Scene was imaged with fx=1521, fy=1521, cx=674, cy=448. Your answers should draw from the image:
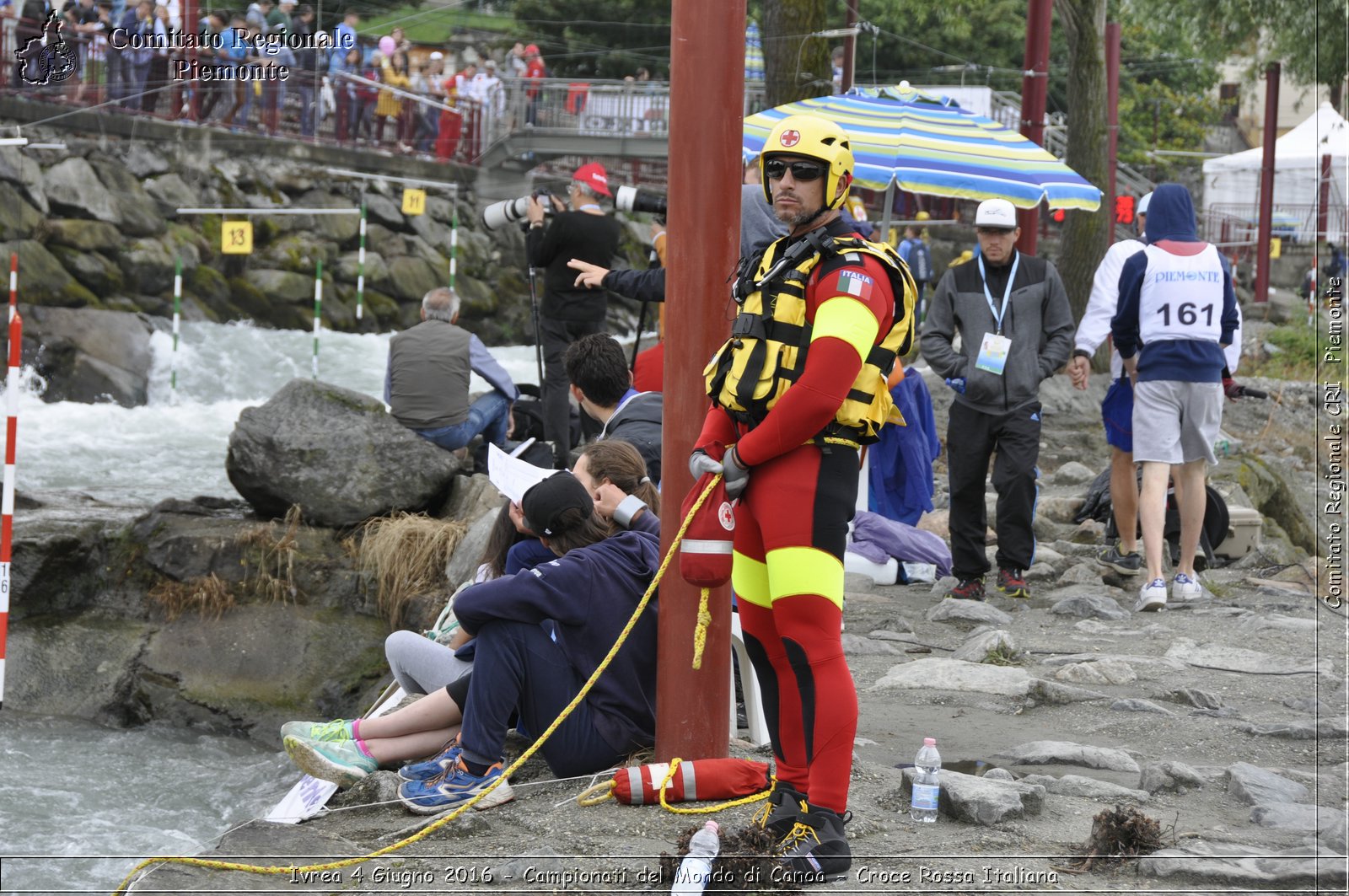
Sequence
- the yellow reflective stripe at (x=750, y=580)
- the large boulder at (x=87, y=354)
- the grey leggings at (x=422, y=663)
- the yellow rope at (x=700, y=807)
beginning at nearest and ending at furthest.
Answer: the yellow reflective stripe at (x=750, y=580) < the yellow rope at (x=700, y=807) < the grey leggings at (x=422, y=663) < the large boulder at (x=87, y=354)

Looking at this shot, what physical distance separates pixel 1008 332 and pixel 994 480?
0.78 metres

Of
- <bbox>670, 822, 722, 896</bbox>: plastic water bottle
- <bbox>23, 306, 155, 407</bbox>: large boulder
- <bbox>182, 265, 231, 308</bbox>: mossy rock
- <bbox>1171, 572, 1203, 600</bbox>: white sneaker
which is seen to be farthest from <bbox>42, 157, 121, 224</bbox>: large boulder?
<bbox>670, 822, 722, 896</bbox>: plastic water bottle

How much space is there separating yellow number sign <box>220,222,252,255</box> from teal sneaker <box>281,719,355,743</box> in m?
16.4

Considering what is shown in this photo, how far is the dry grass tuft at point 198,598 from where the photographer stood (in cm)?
877

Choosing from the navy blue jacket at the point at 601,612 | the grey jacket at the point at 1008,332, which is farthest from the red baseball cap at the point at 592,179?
the navy blue jacket at the point at 601,612

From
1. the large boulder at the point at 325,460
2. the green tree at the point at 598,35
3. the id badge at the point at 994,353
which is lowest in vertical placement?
the large boulder at the point at 325,460

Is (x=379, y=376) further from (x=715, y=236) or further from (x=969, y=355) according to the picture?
(x=715, y=236)

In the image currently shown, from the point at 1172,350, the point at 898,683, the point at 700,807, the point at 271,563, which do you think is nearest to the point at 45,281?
the point at 271,563

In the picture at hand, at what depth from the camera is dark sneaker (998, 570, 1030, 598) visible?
26.8 ft

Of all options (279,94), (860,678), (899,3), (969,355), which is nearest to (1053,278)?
(969,355)

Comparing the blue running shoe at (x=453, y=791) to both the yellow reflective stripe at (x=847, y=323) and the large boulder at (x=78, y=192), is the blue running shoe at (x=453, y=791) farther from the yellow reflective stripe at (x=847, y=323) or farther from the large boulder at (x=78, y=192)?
the large boulder at (x=78, y=192)

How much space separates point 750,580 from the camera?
4.19 m

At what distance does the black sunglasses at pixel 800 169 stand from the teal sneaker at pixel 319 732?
236 cm

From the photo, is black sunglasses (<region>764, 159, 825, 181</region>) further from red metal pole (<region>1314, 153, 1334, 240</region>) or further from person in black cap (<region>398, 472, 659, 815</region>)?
red metal pole (<region>1314, 153, 1334, 240</region>)
